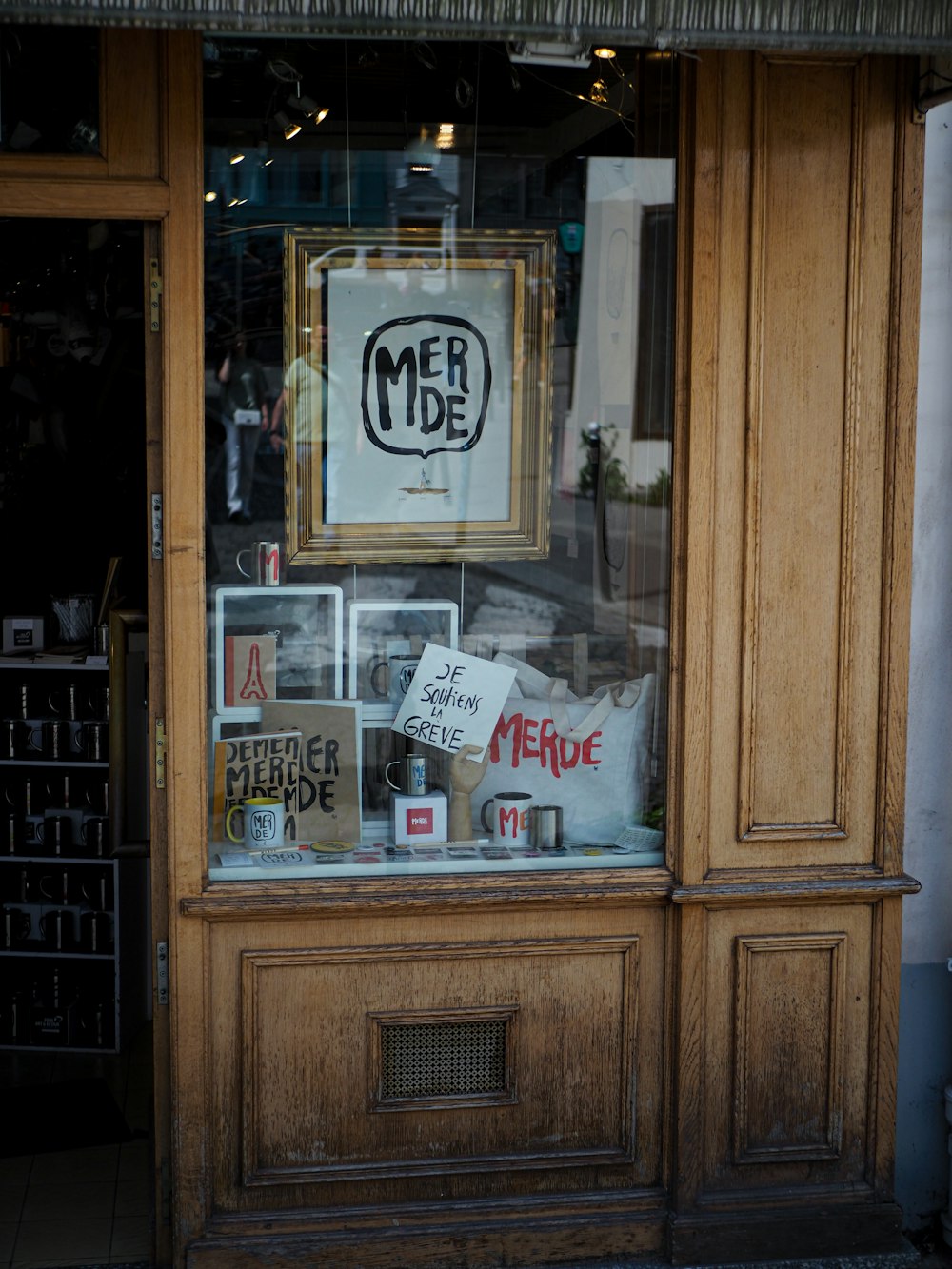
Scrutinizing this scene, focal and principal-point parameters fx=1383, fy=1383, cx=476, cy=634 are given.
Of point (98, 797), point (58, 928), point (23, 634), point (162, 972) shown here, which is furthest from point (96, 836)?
point (162, 972)

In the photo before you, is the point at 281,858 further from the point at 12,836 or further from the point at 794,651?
the point at 12,836

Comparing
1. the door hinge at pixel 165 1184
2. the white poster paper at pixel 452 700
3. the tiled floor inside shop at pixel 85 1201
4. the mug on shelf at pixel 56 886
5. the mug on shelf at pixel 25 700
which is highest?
the white poster paper at pixel 452 700

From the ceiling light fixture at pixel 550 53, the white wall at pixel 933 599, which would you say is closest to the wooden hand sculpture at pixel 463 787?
the white wall at pixel 933 599

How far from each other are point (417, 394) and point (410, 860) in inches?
46.4

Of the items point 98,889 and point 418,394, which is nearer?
point 418,394

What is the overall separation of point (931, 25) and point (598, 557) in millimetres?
1435

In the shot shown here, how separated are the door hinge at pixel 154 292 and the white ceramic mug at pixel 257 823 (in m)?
1.17

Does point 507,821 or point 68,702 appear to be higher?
point 68,702

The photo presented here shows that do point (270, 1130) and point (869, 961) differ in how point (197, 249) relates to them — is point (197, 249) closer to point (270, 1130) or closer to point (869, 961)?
point (270, 1130)

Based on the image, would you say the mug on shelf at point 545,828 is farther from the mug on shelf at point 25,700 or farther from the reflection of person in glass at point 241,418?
the mug on shelf at point 25,700

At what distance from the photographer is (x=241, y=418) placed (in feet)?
11.0

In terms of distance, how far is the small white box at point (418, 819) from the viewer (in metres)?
3.54

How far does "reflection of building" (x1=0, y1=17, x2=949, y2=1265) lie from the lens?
11.0 ft

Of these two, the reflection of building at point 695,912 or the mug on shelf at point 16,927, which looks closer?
the reflection of building at point 695,912
